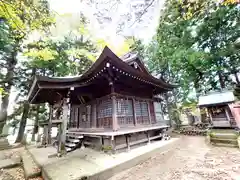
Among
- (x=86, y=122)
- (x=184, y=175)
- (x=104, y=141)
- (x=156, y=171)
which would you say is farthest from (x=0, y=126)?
(x=184, y=175)

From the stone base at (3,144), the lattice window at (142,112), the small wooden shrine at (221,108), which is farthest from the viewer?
the stone base at (3,144)

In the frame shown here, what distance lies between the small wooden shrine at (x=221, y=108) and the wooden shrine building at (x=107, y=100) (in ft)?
11.7

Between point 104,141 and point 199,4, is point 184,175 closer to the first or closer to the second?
point 104,141

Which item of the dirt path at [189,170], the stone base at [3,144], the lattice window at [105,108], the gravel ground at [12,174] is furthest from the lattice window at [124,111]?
the stone base at [3,144]

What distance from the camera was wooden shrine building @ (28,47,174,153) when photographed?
5785 mm

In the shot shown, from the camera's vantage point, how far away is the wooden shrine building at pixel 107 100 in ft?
19.0

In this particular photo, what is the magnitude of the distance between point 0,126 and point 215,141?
15959mm

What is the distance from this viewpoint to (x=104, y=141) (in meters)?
6.62

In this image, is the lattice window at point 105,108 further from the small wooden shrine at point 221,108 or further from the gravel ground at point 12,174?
the small wooden shrine at point 221,108

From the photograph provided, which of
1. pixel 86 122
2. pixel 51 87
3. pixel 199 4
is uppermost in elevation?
pixel 199 4

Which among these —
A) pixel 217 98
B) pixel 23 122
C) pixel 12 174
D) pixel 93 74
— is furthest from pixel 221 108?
pixel 23 122

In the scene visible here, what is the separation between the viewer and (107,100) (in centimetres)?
711

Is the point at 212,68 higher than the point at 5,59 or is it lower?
lower

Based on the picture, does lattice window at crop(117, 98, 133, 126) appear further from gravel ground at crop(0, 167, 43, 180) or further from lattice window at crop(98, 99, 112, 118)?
gravel ground at crop(0, 167, 43, 180)
